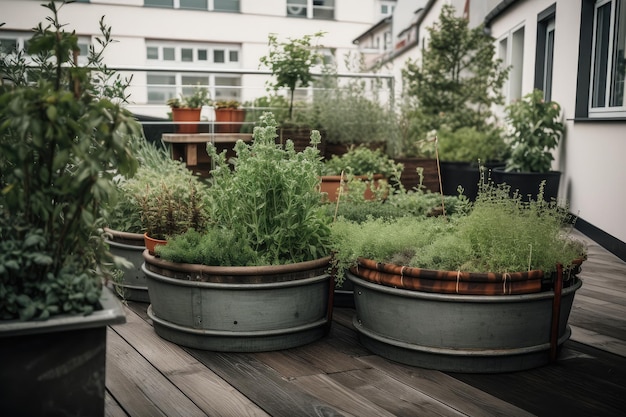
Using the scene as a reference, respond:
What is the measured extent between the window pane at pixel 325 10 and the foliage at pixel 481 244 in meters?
20.7

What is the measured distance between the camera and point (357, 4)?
23219 millimetres

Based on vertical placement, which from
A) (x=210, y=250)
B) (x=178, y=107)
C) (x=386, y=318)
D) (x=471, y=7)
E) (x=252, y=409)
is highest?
(x=471, y=7)

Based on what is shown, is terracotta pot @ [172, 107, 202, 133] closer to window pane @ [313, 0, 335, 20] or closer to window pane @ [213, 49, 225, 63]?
window pane @ [213, 49, 225, 63]

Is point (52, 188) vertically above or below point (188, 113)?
below

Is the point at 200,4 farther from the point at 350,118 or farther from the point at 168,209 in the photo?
the point at 168,209

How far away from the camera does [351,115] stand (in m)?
6.30

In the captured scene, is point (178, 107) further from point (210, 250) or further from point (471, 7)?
point (471, 7)

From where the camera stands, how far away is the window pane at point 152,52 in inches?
798

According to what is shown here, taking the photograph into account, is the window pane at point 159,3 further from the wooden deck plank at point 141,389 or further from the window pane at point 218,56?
the wooden deck plank at point 141,389

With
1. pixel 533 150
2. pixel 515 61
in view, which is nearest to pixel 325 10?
pixel 515 61

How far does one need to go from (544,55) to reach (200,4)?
14.6 m

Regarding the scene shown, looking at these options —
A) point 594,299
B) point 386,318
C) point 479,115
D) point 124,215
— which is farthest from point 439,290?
point 479,115

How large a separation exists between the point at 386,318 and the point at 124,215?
194 cm

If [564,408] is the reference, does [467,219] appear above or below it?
above
